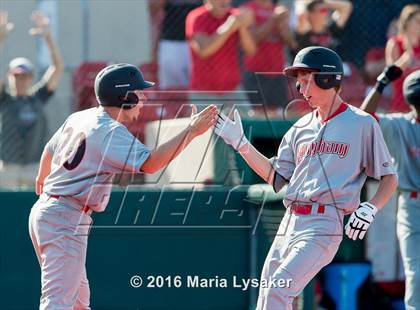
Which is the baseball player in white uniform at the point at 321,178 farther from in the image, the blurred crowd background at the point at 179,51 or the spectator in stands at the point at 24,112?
the spectator in stands at the point at 24,112

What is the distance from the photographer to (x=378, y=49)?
34.5 feet

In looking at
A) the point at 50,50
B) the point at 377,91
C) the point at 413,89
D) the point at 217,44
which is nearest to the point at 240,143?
the point at 377,91

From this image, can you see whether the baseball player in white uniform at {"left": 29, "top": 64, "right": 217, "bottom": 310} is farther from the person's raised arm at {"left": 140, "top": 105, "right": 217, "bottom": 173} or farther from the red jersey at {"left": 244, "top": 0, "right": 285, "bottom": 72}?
the red jersey at {"left": 244, "top": 0, "right": 285, "bottom": 72}

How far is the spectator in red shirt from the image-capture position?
→ 979 centimetres

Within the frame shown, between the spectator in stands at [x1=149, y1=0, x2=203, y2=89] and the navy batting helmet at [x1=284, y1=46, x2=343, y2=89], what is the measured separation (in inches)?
162

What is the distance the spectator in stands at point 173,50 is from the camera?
10.1 m

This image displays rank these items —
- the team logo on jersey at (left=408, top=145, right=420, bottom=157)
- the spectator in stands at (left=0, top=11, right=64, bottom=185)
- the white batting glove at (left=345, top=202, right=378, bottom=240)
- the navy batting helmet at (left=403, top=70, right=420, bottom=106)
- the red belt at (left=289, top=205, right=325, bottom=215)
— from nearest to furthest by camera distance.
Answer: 1. the white batting glove at (left=345, top=202, right=378, bottom=240)
2. the red belt at (left=289, top=205, right=325, bottom=215)
3. the navy batting helmet at (left=403, top=70, right=420, bottom=106)
4. the team logo on jersey at (left=408, top=145, right=420, bottom=157)
5. the spectator in stands at (left=0, top=11, right=64, bottom=185)

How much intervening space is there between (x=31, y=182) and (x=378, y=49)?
13.2ft

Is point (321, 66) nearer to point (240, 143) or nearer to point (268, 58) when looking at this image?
point (240, 143)

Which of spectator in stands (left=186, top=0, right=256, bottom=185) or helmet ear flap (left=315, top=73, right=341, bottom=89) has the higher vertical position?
helmet ear flap (left=315, top=73, right=341, bottom=89)

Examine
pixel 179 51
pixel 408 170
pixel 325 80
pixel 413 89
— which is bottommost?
pixel 408 170

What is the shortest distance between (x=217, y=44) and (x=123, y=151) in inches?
164

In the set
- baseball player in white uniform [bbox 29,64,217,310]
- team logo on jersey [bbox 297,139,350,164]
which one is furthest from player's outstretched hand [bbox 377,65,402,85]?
baseball player in white uniform [bbox 29,64,217,310]

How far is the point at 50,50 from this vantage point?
974 cm
